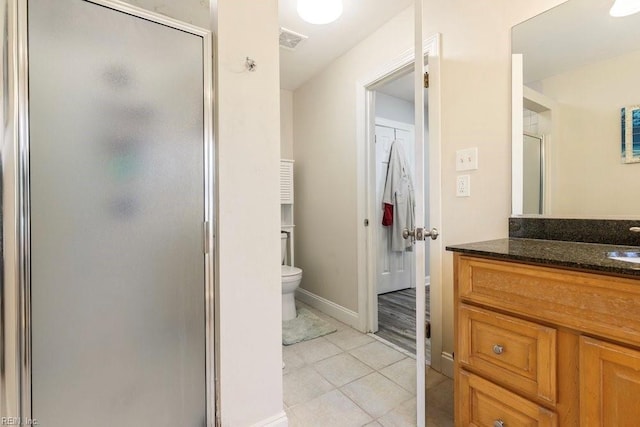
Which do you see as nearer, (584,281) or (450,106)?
(584,281)

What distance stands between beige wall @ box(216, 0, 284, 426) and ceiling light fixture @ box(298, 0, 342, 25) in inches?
26.2

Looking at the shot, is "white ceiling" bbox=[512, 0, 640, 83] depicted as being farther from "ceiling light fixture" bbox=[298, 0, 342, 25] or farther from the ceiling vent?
the ceiling vent

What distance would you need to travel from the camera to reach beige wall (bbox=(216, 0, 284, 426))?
122 cm

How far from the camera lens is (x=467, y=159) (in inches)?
65.9

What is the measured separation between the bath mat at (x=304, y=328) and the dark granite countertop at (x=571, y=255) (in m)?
1.61

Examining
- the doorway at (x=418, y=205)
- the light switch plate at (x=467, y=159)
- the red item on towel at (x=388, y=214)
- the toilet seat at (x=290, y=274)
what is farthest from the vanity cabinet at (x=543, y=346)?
the red item on towel at (x=388, y=214)

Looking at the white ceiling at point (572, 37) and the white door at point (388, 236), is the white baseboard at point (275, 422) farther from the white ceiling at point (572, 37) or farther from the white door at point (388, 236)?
the white door at point (388, 236)

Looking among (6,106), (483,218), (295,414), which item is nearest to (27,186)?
(6,106)

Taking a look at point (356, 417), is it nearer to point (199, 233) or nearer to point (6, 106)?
point (199, 233)

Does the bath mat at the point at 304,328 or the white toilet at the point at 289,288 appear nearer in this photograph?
the bath mat at the point at 304,328

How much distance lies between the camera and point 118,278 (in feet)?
3.51

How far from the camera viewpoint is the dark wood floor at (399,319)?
7.61ft

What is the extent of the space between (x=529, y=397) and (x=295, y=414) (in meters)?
1.06

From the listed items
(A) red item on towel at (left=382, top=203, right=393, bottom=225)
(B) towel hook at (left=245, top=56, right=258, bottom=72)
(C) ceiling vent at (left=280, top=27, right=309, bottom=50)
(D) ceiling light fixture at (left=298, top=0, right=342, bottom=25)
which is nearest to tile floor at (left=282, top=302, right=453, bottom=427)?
(A) red item on towel at (left=382, top=203, right=393, bottom=225)
